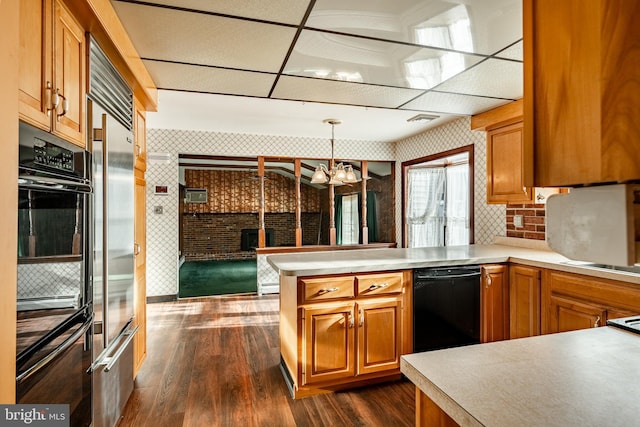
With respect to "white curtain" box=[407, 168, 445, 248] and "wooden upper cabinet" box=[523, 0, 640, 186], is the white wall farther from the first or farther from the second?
"wooden upper cabinet" box=[523, 0, 640, 186]

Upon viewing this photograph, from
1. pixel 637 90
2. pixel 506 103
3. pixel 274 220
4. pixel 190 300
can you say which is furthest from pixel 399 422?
pixel 274 220

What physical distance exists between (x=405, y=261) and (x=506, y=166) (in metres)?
1.44

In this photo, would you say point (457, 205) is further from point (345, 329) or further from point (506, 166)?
point (345, 329)

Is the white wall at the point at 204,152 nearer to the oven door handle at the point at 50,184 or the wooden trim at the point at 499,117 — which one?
the wooden trim at the point at 499,117

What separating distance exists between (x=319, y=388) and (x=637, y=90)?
2.45 meters

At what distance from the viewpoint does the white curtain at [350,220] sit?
27.9 feet

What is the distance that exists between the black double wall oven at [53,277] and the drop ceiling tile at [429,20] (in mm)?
1381

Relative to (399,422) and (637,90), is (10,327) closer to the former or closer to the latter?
(637,90)

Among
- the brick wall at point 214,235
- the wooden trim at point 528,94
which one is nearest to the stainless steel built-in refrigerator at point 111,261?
the wooden trim at point 528,94

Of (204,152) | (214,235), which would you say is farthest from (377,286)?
(214,235)

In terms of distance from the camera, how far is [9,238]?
762mm

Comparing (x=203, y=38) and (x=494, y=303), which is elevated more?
(x=203, y=38)

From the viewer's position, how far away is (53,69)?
1.31 meters

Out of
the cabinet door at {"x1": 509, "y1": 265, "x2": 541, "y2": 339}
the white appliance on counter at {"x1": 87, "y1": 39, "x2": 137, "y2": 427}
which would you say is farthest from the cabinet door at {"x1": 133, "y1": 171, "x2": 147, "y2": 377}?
the cabinet door at {"x1": 509, "y1": 265, "x2": 541, "y2": 339}
